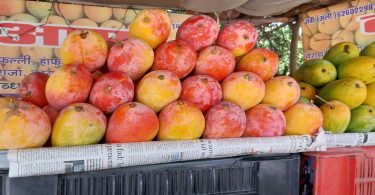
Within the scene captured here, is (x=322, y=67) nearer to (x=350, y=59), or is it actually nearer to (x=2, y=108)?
(x=350, y=59)

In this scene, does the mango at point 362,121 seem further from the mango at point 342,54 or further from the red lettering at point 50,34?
the red lettering at point 50,34

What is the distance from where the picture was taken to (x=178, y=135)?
1.07m

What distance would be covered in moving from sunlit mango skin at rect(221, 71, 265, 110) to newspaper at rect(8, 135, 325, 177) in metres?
0.16

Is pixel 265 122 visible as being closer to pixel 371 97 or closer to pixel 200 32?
pixel 200 32

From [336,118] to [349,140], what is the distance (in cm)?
11

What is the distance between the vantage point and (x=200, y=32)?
4.22 ft

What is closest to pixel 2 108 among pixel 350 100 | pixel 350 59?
pixel 350 100

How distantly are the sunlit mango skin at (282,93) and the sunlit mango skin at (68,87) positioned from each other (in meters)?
0.60

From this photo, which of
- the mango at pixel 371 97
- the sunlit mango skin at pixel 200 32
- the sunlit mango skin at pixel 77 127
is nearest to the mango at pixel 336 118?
the mango at pixel 371 97

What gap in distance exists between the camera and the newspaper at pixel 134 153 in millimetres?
847

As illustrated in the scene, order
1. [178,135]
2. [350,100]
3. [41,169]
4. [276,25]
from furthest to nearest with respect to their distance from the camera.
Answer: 1. [276,25]
2. [350,100]
3. [178,135]
4. [41,169]

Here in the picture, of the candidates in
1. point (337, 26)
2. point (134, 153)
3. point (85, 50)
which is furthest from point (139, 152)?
Result: point (337, 26)

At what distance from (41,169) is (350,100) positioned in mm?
1162

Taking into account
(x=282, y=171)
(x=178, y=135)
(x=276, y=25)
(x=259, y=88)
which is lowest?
(x=282, y=171)
